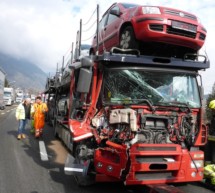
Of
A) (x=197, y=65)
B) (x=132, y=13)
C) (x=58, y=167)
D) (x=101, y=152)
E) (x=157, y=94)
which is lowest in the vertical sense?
(x=58, y=167)

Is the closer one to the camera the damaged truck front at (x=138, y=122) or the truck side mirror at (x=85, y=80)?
the damaged truck front at (x=138, y=122)

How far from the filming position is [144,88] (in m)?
6.11

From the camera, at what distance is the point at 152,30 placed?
20.2 ft

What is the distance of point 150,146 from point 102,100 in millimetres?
1284

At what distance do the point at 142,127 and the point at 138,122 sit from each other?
0.11m

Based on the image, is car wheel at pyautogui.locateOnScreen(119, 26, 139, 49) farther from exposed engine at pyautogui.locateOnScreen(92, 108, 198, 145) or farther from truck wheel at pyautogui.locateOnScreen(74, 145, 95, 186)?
truck wheel at pyautogui.locateOnScreen(74, 145, 95, 186)

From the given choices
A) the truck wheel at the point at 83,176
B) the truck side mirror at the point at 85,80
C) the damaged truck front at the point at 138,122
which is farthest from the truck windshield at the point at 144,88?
the truck wheel at the point at 83,176

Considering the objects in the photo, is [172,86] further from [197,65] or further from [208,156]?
[208,156]

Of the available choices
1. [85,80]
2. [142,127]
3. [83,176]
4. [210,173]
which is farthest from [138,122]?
[210,173]

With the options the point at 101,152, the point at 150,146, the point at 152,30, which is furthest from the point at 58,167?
the point at 152,30

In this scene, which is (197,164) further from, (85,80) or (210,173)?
(85,80)

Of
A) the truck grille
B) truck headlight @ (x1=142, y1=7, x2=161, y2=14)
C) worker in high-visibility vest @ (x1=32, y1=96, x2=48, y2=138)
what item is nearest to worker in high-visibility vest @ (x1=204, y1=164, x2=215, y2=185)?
the truck grille

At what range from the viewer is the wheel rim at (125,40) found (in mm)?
6914

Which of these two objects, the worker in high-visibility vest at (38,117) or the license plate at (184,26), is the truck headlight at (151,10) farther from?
the worker in high-visibility vest at (38,117)
